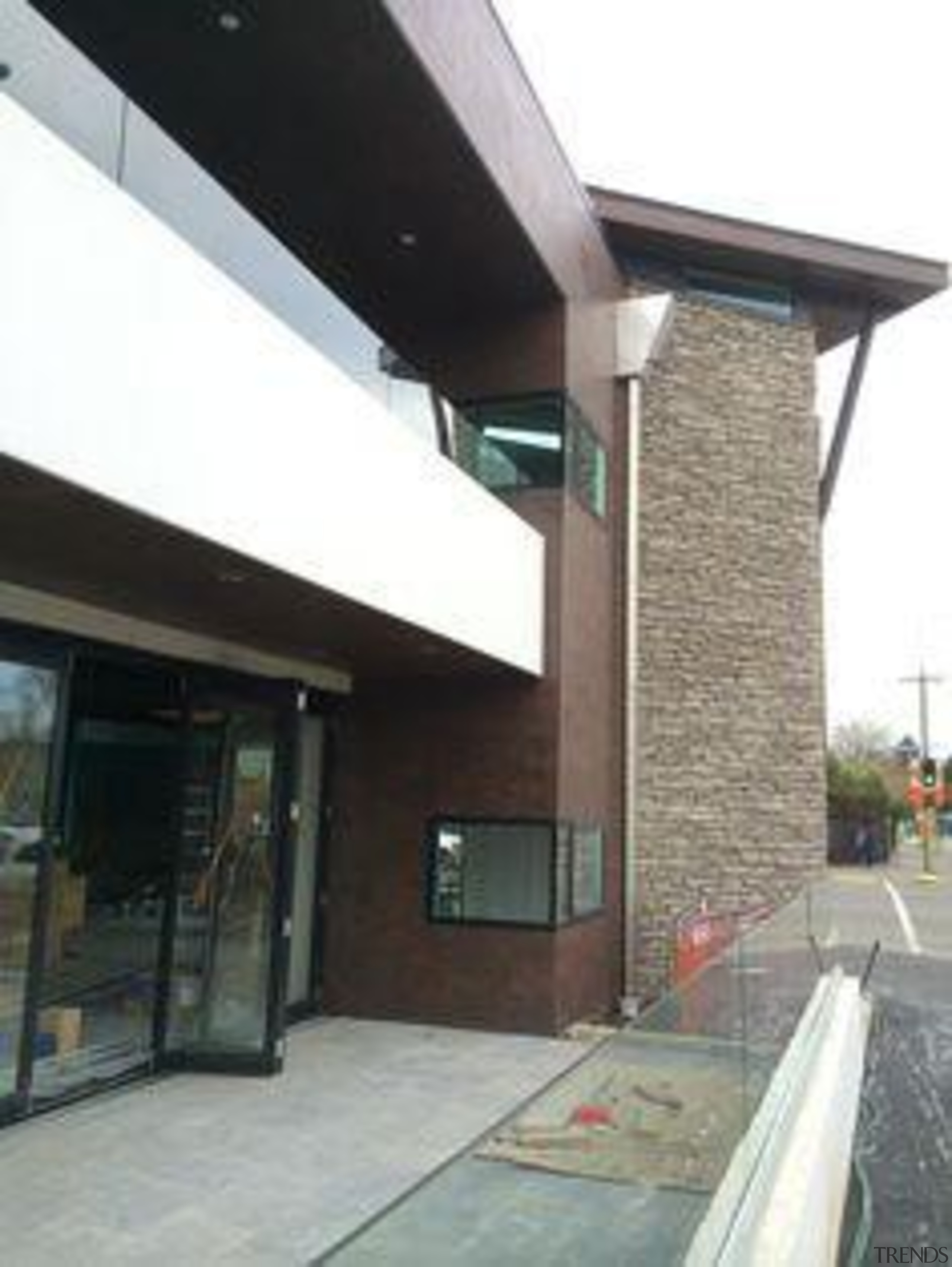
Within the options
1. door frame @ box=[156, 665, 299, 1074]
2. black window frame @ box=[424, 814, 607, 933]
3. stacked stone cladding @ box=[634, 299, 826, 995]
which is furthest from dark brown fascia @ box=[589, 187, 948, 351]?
door frame @ box=[156, 665, 299, 1074]

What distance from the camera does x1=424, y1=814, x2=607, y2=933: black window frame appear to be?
1148 cm

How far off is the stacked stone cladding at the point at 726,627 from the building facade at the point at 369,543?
0.05 meters

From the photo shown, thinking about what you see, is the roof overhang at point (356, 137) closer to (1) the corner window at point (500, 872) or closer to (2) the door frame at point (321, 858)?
(2) the door frame at point (321, 858)

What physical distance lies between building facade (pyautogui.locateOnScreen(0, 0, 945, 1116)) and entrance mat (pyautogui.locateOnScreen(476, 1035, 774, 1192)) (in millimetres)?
2977

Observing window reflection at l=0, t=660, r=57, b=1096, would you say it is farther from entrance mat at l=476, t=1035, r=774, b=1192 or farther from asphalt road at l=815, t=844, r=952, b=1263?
asphalt road at l=815, t=844, r=952, b=1263

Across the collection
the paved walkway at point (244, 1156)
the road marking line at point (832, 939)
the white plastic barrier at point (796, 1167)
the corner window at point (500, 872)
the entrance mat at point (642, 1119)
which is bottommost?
the paved walkway at point (244, 1156)

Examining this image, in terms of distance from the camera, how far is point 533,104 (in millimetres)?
11492

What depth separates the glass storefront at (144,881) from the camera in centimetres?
758

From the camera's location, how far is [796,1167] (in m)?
4.59

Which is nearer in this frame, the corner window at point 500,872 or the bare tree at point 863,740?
the corner window at point 500,872

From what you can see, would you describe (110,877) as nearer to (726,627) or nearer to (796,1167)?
(726,627)

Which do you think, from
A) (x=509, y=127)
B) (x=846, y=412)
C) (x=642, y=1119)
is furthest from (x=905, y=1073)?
(x=846, y=412)

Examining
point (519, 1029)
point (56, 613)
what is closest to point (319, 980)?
point (519, 1029)

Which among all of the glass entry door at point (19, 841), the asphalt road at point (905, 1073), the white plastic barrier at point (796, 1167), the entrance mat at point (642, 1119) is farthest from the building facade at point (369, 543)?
the white plastic barrier at point (796, 1167)
